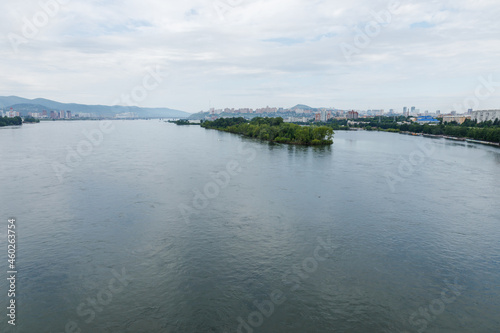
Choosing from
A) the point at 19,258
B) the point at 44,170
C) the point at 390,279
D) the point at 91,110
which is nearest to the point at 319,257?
the point at 390,279

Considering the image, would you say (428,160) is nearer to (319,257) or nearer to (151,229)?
(319,257)
